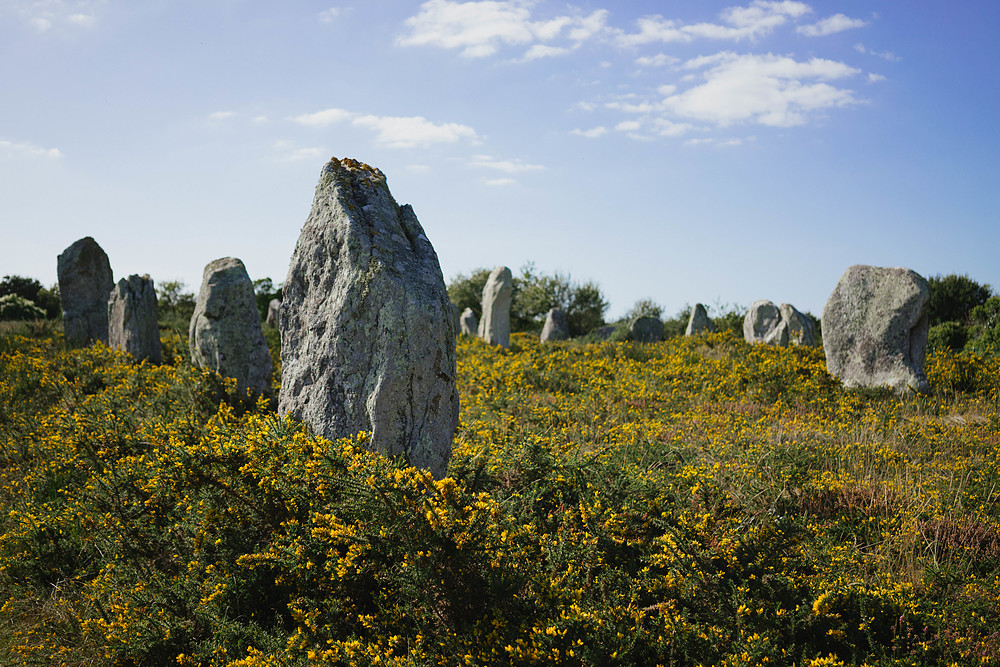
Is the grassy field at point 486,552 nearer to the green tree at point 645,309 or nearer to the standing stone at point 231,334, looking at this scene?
the standing stone at point 231,334

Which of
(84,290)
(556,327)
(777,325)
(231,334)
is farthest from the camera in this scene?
(556,327)

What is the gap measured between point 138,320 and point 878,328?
1477cm

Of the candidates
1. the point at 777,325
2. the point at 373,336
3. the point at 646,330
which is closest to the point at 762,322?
the point at 777,325

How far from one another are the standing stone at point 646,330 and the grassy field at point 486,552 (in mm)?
15764

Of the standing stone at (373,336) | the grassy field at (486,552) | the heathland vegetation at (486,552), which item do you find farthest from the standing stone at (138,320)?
the standing stone at (373,336)

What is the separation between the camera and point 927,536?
5.33 m

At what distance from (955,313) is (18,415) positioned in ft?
98.5

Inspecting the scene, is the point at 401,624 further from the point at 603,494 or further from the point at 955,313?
the point at 955,313

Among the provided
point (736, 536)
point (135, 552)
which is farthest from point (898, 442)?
point (135, 552)

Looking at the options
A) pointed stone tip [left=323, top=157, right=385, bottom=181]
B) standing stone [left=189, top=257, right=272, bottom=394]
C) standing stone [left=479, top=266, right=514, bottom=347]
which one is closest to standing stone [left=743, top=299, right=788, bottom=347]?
standing stone [left=479, top=266, right=514, bottom=347]

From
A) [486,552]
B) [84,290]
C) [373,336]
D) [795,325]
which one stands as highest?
[84,290]

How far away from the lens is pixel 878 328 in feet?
38.0

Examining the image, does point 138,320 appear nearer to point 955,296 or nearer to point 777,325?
point 777,325

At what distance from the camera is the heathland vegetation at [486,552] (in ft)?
11.6
